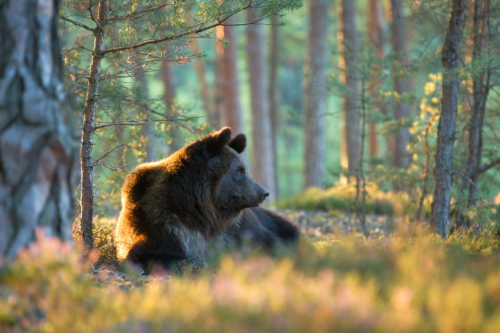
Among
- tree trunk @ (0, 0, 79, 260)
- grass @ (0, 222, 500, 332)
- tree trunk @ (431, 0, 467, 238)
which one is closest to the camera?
grass @ (0, 222, 500, 332)

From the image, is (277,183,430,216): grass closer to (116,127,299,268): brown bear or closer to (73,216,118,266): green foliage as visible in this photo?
(116,127,299,268): brown bear

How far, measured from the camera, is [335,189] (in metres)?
13.1

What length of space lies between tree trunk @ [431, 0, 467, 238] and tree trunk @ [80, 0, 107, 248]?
5.08m

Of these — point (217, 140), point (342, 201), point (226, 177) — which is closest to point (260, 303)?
point (217, 140)

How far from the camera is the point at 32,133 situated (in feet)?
9.34

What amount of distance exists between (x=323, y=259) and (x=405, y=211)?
271 inches

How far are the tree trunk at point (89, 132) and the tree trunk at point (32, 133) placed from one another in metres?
2.63

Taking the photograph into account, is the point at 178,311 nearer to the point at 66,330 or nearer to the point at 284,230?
the point at 66,330

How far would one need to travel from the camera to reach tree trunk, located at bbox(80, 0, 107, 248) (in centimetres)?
564

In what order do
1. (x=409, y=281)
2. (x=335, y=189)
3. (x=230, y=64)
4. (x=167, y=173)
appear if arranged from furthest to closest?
(x=230, y=64)
(x=335, y=189)
(x=167, y=173)
(x=409, y=281)

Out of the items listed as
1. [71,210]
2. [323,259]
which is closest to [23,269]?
[71,210]

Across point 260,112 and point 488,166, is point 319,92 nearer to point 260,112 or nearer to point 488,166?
point 260,112

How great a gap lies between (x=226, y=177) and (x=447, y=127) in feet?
11.8

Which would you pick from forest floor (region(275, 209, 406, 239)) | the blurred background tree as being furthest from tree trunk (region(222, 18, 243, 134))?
forest floor (region(275, 209, 406, 239))
